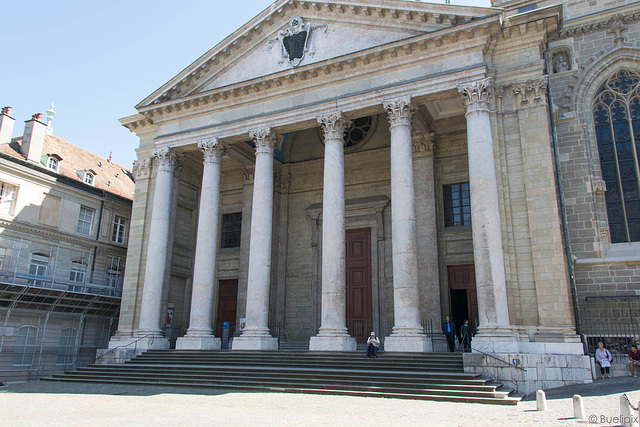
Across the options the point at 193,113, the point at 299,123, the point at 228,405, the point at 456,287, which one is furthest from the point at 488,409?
the point at 193,113

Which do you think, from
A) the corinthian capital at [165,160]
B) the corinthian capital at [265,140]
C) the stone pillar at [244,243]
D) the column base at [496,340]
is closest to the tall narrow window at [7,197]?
the corinthian capital at [165,160]

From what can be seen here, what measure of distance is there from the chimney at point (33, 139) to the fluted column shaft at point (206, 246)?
426 inches

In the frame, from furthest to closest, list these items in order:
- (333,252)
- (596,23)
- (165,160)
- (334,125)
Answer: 1. (165,160)
2. (596,23)
3. (334,125)
4. (333,252)

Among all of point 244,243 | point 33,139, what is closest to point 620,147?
point 244,243

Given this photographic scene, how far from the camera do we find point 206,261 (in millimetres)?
20844

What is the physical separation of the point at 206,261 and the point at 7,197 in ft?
37.5

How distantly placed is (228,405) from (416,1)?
49.9ft

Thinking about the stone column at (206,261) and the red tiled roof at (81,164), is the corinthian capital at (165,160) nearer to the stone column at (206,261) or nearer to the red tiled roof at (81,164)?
the stone column at (206,261)

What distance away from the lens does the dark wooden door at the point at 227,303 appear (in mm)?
25578

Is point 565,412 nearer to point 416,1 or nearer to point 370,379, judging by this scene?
point 370,379

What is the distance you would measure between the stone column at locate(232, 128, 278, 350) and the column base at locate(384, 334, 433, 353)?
5.18m

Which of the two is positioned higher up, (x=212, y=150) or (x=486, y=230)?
(x=212, y=150)

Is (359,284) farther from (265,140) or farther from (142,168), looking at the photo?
(142,168)

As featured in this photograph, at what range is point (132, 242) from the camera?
23797 millimetres
